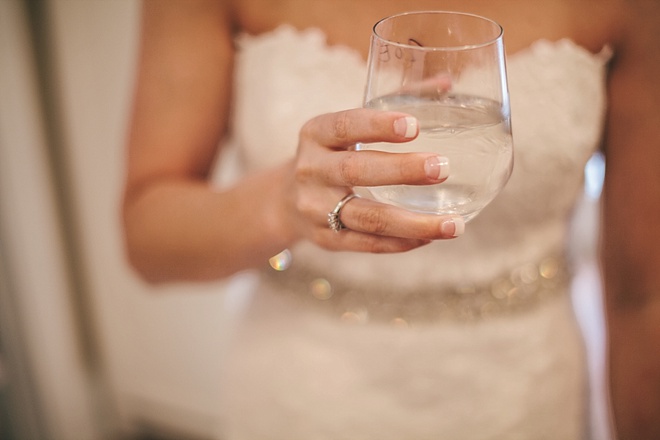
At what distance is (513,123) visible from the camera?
571 mm

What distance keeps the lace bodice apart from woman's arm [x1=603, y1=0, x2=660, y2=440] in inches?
1.1

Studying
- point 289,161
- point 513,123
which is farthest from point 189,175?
point 513,123

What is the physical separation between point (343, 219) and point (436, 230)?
70 mm

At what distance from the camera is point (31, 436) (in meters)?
1.48

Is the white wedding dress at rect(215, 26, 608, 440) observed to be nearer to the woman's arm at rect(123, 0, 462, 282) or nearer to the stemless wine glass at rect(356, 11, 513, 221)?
the woman's arm at rect(123, 0, 462, 282)

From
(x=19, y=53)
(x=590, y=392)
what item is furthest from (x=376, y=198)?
(x=19, y=53)

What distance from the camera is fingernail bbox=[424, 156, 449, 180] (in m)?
0.32

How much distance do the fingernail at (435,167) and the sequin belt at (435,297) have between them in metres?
0.38

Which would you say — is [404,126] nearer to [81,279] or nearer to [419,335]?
[419,335]

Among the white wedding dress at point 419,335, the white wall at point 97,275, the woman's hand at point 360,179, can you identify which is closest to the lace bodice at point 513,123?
the white wedding dress at point 419,335

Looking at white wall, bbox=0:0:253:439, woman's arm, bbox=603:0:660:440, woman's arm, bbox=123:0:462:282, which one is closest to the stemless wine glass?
woman's arm, bbox=123:0:462:282

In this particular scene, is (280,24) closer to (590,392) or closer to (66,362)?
(590,392)

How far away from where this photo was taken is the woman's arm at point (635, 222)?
0.53 m

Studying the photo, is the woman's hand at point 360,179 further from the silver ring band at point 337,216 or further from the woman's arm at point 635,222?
the woman's arm at point 635,222
